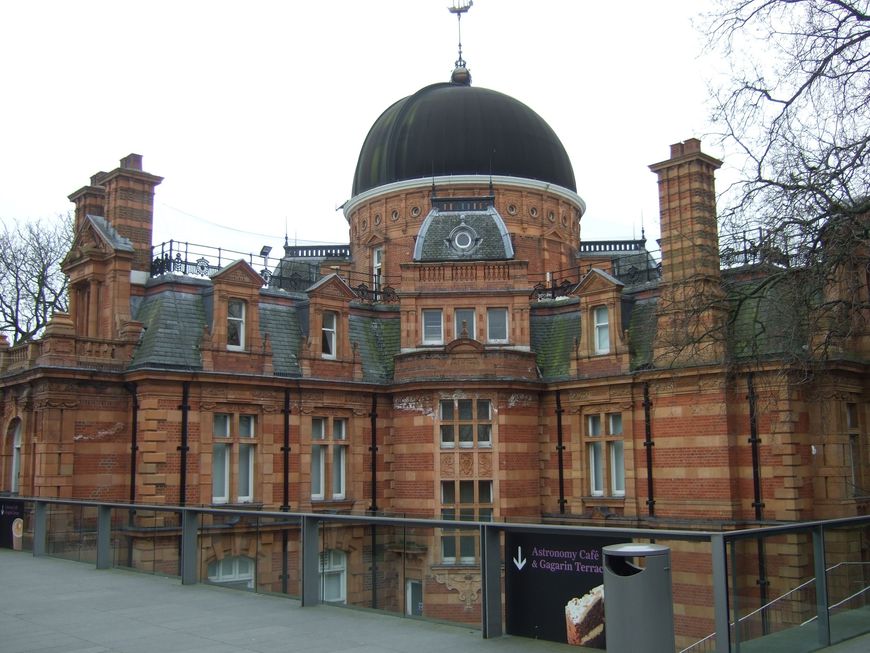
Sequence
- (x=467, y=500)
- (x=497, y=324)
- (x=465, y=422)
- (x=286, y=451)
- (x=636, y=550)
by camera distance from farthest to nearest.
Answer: (x=497, y=324), (x=465, y=422), (x=467, y=500), (x=286, y=451), (x=636, y=550)

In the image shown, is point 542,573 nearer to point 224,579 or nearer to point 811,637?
point 811,637

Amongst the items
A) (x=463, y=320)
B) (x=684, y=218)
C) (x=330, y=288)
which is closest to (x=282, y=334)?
(x=330, y=288)

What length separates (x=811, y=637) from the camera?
33.8 ft

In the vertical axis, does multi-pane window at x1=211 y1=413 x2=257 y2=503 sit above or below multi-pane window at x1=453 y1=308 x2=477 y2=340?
below

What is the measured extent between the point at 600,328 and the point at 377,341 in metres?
7.63

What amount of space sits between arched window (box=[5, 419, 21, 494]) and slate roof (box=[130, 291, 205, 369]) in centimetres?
469

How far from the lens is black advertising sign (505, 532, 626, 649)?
988 cm

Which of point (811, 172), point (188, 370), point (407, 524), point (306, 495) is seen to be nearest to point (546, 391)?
point (306, 495)

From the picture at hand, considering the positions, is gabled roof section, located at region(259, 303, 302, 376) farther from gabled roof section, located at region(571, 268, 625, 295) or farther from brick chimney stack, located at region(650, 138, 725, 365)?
brick chimney stack, located at region(650, 138, 725, 365)

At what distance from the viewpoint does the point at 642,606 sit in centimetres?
852

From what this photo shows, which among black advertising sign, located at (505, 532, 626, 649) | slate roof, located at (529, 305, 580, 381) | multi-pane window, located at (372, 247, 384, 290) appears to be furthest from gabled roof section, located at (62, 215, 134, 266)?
black advertising sign, located at (505, 532, 626, 649)

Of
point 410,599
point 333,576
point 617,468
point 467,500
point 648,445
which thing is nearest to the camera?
point 410,599

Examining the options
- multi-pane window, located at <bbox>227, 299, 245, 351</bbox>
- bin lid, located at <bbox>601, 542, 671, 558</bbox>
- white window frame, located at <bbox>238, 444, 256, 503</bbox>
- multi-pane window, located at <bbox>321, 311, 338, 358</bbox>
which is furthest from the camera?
multi-pane window, located at <bbox>321, 311, 338, 358</bbox>

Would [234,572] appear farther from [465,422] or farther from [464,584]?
[465,422]
